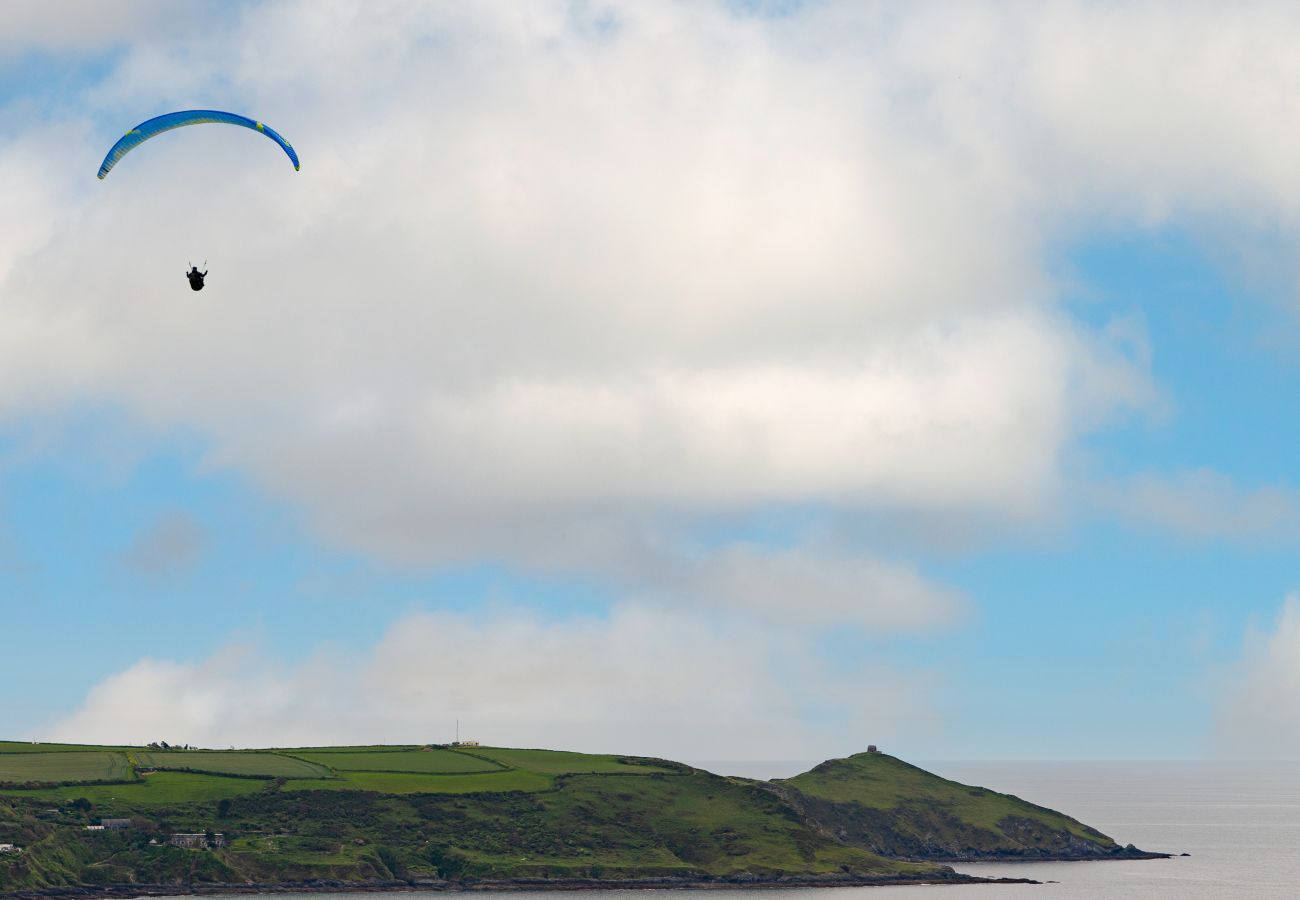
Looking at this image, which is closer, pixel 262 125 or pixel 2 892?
pixel 262 125

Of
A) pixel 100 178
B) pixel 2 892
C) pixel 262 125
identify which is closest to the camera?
pixel 100 178

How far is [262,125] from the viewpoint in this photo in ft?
386

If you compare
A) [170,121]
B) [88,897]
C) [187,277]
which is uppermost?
[170,121]

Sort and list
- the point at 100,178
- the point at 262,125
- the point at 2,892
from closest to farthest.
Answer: the point at 100,178
the point at 262,125
the point at 2,892

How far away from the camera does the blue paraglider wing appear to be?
4547 inches

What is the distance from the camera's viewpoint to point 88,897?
653 feet

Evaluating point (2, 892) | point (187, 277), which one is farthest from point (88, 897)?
point (187, 277)

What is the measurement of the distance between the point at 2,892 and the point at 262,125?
118879mm

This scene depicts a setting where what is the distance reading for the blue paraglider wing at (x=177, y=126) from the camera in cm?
11550

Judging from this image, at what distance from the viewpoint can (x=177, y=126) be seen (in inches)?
4589

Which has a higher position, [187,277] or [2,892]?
[187,277]

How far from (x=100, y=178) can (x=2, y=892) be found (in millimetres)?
116536

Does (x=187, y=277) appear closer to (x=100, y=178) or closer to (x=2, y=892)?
(x=100, y=178)

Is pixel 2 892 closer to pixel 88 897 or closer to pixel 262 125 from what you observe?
pixel 88 897
